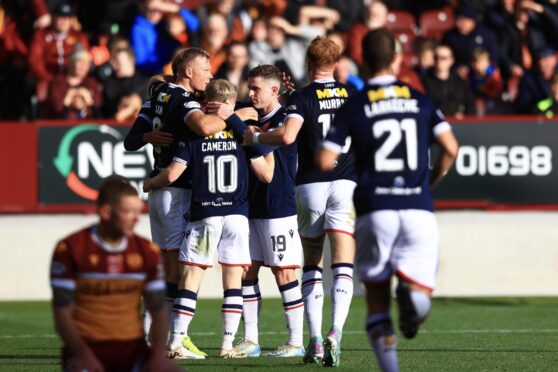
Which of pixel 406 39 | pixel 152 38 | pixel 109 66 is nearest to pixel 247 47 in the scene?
pixel 152 38

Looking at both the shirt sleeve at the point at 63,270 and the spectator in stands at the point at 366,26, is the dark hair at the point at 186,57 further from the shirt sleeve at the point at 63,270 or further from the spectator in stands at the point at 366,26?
the spectator in stands at the point at 366,26

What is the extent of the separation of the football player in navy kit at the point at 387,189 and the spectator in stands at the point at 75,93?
972cm

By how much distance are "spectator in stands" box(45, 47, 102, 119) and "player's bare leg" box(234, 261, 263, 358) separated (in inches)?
264

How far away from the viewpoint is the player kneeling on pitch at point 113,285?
649cm

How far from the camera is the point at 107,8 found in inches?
768

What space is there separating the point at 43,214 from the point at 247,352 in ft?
21.7

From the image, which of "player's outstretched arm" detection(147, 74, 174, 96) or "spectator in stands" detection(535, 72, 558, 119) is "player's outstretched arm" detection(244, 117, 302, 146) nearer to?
"player's outstretched arm" detection(147, 74, 174, 96)

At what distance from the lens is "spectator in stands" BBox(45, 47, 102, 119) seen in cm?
1686

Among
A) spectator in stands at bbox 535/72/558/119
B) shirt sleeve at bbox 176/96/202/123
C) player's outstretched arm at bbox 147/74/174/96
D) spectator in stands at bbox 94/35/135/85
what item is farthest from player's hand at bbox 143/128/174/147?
spectator in stands at bbox 535/72/558/119

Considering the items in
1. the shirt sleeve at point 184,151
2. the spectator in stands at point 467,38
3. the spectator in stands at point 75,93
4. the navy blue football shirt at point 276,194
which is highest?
the spectator in stands at point 467,38

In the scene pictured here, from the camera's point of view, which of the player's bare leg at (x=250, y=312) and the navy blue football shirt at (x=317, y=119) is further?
the player's bare leg at (x=250, y=312)

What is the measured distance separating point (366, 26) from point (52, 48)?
4.59 metres

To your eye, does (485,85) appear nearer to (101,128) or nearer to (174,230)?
(101,128)

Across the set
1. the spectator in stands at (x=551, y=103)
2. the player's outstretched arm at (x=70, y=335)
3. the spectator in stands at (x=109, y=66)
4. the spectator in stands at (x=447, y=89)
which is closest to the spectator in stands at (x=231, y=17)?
the spectator in stands at (x=109, y=66)
